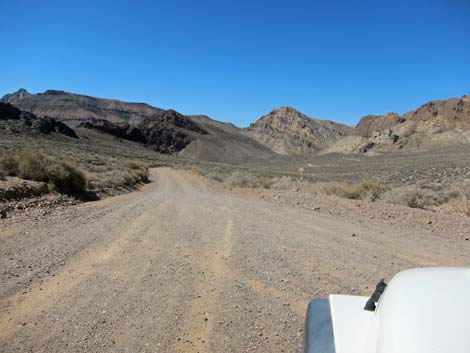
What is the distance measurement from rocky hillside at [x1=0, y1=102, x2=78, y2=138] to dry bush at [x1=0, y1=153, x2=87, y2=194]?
60.9 metres

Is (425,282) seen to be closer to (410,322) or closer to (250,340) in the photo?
(410,322)

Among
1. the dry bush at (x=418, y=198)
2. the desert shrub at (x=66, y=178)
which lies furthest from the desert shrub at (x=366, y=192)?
the desert shrub at (x=66, y=178)

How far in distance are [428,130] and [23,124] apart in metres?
145

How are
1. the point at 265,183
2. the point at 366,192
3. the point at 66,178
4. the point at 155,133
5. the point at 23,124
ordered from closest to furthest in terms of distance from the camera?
1. the point at 66,178
2. the point at 366,192
3. the point at 265,183
4. the point at 23,124
5. the point at 155,133

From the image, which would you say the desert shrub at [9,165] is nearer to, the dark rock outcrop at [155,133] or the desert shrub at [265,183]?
the desert shrub at [265,183]

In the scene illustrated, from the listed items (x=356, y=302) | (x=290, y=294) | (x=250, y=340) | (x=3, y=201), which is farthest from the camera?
(x=3, y=201)

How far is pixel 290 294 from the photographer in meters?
4.91

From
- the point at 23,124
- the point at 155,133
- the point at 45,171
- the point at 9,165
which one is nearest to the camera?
the point at 45,171

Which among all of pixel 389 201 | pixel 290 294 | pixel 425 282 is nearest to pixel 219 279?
pixel 290 294

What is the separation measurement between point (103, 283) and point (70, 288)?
1.38 ft

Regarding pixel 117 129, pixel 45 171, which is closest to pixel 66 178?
pixel 45 171

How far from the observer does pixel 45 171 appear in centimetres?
1545

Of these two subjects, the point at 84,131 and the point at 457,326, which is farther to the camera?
the point at 84,131

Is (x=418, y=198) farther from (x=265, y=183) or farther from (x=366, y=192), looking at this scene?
(x=265, y=183)
